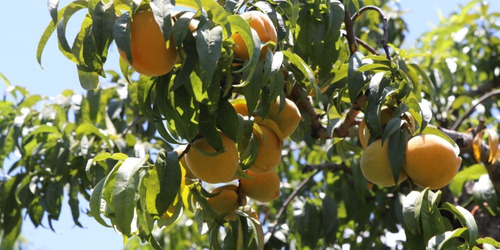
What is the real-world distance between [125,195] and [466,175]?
146cm

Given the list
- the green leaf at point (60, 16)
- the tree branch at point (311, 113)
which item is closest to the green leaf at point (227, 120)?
the green leaf at point (60, 16)

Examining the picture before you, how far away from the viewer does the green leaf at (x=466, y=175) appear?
2.35 meters

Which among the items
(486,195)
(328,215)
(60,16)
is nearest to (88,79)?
(60,16)

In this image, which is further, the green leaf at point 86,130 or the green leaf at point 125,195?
the green leaf at point 86,130

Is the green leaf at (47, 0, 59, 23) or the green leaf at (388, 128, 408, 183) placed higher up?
the green leaf at (47, 0, 59, 23)

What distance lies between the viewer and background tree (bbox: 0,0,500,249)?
4.16 feet

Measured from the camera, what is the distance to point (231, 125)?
1342 millimetres

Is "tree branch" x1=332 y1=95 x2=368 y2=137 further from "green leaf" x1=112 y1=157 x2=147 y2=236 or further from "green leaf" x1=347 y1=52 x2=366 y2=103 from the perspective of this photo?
"green leaf" x1=112 y1=157 x2=147 y2=236

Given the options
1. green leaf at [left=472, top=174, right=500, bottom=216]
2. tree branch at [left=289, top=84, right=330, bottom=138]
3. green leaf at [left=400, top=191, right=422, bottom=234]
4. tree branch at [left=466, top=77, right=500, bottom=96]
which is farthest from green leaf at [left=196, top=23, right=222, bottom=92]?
tree branch at [left=466, top=77, right=500, bottom=96]

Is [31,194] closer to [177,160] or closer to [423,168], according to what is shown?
[177,160]

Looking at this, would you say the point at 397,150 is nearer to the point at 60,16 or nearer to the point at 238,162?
the point at 238,162

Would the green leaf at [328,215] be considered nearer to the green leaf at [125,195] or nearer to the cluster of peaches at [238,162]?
the cluster of peaches at [238,162]

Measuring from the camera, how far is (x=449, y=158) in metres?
1.44

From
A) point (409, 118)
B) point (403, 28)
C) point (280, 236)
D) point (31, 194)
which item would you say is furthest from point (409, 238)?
point (403, 28)
